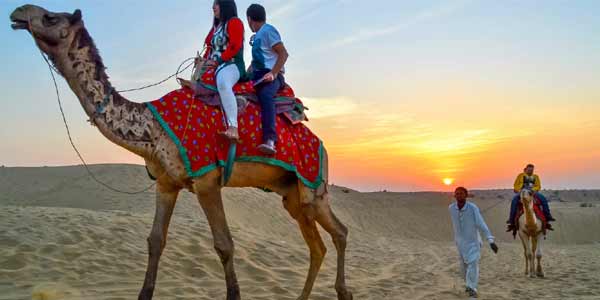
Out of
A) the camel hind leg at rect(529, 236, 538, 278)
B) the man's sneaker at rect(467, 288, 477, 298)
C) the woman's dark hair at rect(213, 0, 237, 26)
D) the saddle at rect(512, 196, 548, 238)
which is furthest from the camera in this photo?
the saddle at rect(512, 196, 548, 238)

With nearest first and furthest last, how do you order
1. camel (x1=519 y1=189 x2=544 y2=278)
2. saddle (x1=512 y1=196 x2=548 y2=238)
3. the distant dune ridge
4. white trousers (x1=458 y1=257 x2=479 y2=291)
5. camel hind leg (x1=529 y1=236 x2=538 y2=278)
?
the distant dune ridge → white trousers (x1=458 y1=257 x2=479 y2=291) → camel hind leg (x1=529 y1=236 x2=538 y2=278) → camel (x1=519 y1=189 x2=544 y2=278) → saddle (x1=512 y1=196 x2=548 y2=238)

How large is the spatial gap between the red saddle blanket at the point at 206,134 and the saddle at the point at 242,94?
0.25 feet

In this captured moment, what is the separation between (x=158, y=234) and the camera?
18.6 feet

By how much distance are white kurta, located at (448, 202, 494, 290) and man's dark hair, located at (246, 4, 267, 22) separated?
4980mm

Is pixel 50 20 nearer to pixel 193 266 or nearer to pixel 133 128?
pixel 133 128

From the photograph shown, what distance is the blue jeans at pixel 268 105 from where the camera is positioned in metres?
5.85

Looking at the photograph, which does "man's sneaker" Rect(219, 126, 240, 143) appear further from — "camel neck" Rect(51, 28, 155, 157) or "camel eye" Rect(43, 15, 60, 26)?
"camel eye" Rect(43, 15, 60, 26)

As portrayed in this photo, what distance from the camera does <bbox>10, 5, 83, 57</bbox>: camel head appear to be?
16.4 feet

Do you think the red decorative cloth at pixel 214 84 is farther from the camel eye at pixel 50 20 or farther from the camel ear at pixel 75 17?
the camel eye at pixel 50 20

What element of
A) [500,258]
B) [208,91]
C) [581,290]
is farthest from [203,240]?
[500,258]

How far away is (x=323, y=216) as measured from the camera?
668 cm

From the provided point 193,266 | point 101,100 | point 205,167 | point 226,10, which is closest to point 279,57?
point 226,10

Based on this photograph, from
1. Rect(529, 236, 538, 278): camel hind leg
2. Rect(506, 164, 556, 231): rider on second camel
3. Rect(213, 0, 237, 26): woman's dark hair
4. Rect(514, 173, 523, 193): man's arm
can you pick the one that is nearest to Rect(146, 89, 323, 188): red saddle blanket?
Rect(213, 0, 237, 26): woman's dark hair

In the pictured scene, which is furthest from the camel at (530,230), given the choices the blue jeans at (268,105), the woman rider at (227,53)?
the woman rider at (227,53)
